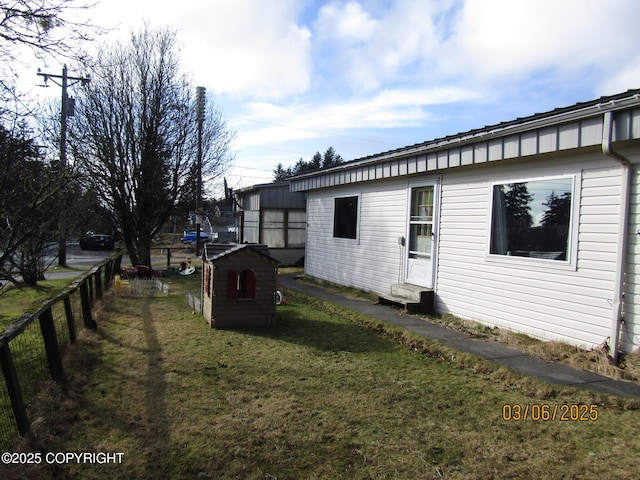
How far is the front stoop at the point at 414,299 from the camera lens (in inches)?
317

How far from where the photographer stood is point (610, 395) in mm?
4141

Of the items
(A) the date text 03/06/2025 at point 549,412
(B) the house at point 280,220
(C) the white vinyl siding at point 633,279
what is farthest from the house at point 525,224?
(B) the house at point 280,220

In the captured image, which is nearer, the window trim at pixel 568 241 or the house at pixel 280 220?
the window trim at pixel 568 241

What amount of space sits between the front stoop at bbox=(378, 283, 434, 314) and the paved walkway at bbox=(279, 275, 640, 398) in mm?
197

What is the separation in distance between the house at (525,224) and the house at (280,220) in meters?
8.68

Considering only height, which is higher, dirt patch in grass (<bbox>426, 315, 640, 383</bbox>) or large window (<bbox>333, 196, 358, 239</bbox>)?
large window (<bbox>333, 196, 358, 239</bbox>)

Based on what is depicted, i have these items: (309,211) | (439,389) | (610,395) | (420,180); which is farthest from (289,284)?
(610,395)

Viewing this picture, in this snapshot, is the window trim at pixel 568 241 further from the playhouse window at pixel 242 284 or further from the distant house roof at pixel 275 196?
the distant house roof at pixel 275 196

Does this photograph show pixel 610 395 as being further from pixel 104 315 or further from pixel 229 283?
pixel 104 315

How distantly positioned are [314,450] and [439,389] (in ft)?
5.78

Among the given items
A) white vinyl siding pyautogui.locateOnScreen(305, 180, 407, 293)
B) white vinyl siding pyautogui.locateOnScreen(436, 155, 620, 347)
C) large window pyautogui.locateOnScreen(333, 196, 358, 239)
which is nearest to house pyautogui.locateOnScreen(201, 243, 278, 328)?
white vinyl siding pyautogui.locateOnScreen(436, 155, 620, 347)

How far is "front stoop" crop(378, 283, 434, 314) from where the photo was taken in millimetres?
8055

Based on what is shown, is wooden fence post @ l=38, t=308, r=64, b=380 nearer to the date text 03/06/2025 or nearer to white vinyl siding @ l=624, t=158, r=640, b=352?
A: the date text 03/06/2025

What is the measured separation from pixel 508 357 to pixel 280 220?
14.2 metres
